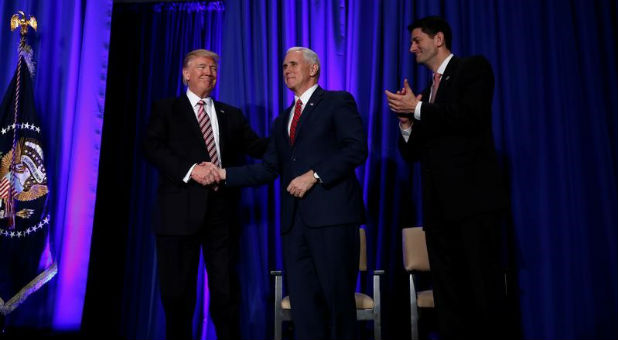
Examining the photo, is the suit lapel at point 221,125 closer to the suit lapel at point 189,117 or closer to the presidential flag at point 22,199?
the suit lapel at point 189,117

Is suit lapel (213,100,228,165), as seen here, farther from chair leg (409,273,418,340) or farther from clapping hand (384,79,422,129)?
chair leg (409,273,418,340)

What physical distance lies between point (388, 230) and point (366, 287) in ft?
1.40

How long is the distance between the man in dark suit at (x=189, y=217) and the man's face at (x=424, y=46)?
1.21 metres

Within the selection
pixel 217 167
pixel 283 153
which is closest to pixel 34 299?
pixel 217 167

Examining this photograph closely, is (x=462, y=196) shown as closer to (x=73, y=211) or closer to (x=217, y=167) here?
(x=217, y=167)

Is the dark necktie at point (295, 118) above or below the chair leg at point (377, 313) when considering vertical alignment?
above

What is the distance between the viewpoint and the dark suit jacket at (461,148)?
7.86 feet

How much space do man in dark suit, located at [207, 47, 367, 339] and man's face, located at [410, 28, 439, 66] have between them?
0.49 metres

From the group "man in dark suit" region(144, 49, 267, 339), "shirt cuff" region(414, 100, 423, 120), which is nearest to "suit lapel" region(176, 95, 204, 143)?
"man in dark suit" region(144, 49, 267, 339)

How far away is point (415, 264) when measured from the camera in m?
3.33

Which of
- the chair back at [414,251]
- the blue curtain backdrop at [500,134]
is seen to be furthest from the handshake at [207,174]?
the chair back at [414,251]

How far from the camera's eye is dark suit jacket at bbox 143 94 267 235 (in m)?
2.87

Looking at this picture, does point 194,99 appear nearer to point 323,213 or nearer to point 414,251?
point 323,213

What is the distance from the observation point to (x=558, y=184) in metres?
3.63
